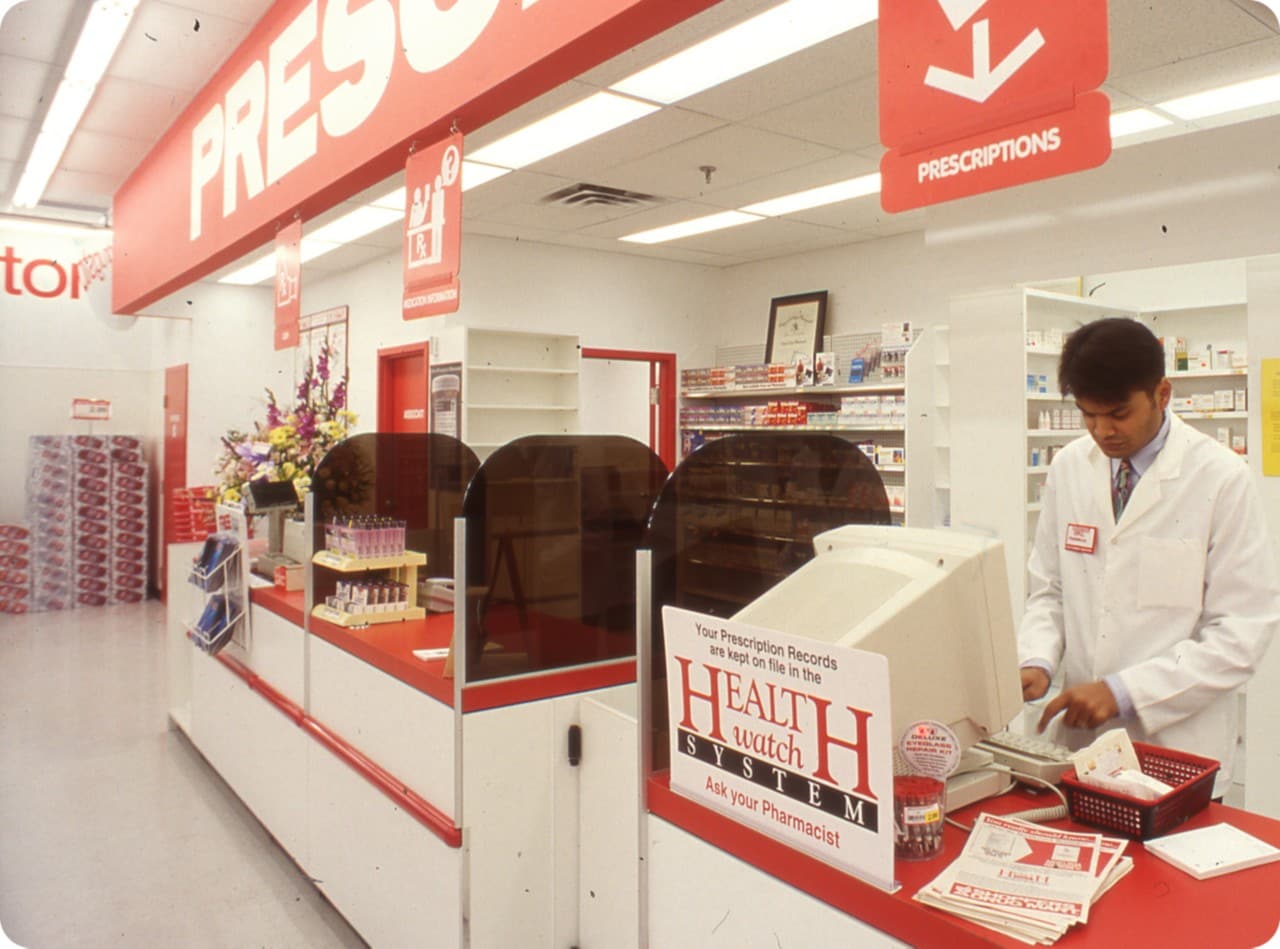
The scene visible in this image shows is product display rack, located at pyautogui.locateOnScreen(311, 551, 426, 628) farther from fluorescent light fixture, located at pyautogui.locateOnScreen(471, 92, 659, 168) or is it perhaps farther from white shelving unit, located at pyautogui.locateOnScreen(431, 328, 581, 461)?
white shelving unit, located at pyautogui.locateOnScreen(431, 328, 581, 461)

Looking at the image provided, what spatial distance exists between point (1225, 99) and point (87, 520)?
10174 millimetres

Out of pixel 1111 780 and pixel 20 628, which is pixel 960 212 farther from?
pixel 20 628

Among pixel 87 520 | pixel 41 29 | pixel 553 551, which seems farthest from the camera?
pixel 87 520

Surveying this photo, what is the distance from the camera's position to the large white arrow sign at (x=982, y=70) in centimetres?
123

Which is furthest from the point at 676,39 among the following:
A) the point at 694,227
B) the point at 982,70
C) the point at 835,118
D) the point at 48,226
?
the point at 48,226

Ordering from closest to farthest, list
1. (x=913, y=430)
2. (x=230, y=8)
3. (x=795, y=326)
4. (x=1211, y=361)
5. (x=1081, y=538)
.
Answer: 1. (x=1081, y=538)
2. (x=230, y=8)
3. (x=1211, y=361)
4. (x=913, y=430)
5. (x=795, y=326)

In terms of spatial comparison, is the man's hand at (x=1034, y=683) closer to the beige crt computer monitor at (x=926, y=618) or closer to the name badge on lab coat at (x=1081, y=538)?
the name badge on lab coat at (x=1081, y=538)

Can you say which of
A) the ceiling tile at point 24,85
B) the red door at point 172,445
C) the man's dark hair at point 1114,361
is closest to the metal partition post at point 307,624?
the man's dark hair at point 1114,361

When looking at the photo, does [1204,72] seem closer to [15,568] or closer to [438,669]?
[438,669]

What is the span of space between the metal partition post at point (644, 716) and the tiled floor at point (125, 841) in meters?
1.93

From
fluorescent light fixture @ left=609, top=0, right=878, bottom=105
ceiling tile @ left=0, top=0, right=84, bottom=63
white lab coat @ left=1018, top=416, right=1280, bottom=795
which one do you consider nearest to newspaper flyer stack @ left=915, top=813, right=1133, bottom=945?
white lab coat @ left=1018, top=416, right=1280, bottom=795

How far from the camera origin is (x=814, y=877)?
137 centimetres

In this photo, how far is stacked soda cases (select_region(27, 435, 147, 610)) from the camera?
9188 mm

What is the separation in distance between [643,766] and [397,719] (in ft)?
4.26
